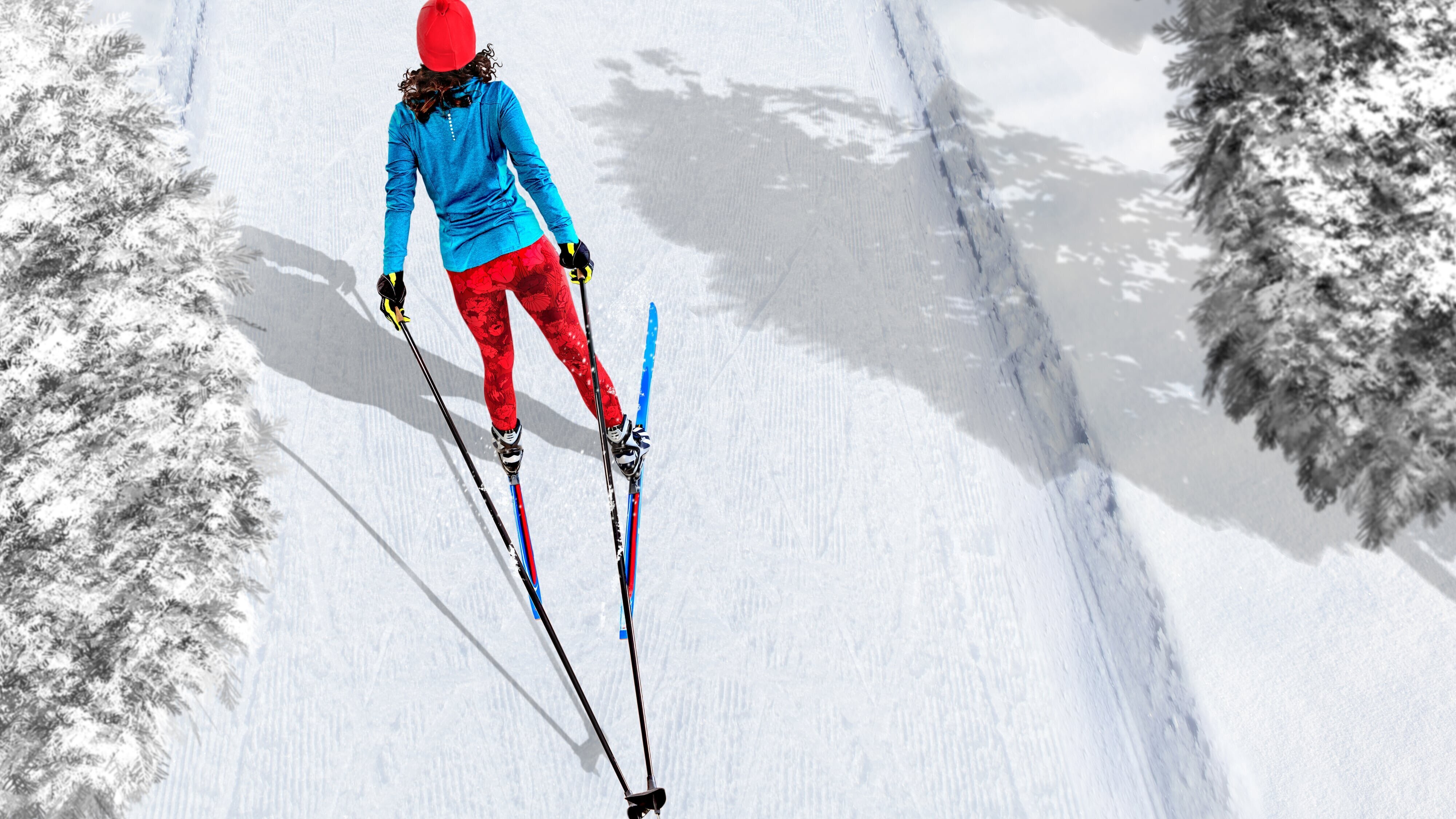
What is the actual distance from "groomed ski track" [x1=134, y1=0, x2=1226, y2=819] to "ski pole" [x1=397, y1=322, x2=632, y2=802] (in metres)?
0.08

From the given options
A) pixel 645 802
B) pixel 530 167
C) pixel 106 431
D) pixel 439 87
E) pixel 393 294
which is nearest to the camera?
pixel 645 802

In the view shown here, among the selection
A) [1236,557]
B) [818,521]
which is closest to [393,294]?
[818,521]

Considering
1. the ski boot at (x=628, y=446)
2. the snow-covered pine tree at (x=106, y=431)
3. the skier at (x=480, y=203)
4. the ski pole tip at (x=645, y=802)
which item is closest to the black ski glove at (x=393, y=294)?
the skier at (x=480, y=203)

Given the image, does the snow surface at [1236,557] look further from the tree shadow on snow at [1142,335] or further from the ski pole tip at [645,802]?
the ski pole tip at [645,802]

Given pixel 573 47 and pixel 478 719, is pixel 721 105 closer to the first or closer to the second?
pixel 573 47

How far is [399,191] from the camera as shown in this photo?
11.8ft

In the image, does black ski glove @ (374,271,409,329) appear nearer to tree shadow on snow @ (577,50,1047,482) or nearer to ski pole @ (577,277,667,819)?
ski pole @ (577,277,667,819)

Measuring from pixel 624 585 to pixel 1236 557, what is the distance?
310 centimetres

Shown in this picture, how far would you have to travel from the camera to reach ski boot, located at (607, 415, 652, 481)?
434 centimetres

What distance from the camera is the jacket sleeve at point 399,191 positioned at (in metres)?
3.49

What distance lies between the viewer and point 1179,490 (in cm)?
466

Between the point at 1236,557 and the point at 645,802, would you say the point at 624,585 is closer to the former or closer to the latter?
the point at 645,802

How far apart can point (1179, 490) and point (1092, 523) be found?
21.3 inches

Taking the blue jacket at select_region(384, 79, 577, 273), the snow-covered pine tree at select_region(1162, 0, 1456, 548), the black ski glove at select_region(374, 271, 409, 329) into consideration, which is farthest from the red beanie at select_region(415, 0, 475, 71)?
the snow-covered pine tree at select_region(1162, 0, 1456, 548)
